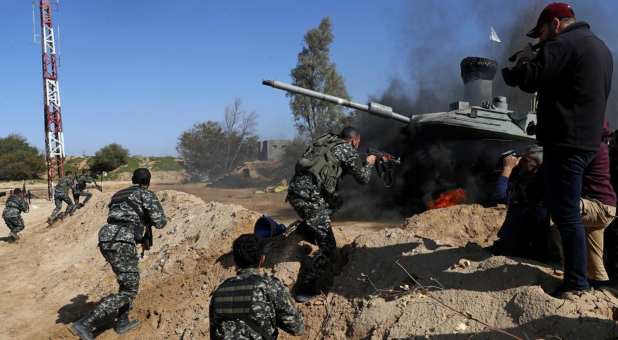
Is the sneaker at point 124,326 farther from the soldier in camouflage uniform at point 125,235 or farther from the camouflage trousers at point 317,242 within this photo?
the camouflage trousers at point 317,242

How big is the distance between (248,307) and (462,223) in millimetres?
4340

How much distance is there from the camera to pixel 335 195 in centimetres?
459

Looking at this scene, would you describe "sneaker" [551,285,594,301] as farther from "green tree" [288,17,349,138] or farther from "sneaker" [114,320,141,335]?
"green tree" [288,17,349,138]

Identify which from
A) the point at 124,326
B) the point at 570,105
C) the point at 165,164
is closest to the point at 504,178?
the point at 570,105

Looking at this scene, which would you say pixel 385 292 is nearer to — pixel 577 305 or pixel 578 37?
pixel 577 305

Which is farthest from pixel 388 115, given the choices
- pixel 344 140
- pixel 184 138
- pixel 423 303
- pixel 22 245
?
pixel 184 138

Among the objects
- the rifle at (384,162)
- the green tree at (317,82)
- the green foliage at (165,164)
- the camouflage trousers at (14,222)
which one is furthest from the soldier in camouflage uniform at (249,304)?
the green foliage at (165,164)

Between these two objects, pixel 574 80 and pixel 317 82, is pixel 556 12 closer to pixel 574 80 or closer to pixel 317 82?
pixel 574 80

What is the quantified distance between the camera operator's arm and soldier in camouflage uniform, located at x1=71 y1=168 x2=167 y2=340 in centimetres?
352

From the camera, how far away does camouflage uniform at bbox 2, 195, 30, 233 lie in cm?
1165

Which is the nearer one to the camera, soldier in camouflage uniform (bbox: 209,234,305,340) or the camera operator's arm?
soldier in camouflage uniform (bbox: 209,234,305,340)

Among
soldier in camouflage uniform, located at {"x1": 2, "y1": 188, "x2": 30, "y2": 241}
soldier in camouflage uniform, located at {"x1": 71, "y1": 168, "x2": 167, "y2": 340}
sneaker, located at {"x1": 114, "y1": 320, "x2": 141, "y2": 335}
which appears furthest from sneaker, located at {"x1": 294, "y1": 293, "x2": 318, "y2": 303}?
soldier in camouflage uniform, located at {"x1": 2, "y1": 188, "x2": 30, "y2": 241}

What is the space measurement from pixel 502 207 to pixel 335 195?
316 cm

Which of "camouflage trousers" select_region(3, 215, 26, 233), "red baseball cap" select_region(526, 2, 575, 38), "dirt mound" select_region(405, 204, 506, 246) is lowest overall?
"camouflage trousers" select_region(3, 215, 26, 233)
